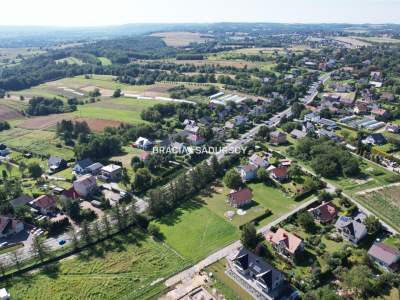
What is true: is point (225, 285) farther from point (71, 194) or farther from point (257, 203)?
point (71, 194)

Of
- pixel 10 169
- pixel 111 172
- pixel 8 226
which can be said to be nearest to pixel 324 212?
pixel 111 172

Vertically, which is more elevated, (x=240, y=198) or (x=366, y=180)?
(x=240, y=198)

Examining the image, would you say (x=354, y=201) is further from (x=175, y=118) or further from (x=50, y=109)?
(x=50, y=109)

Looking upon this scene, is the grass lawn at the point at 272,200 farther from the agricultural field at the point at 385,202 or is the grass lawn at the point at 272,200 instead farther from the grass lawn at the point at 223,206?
the agricultural field at the point at 385,202

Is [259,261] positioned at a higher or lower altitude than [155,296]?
higher

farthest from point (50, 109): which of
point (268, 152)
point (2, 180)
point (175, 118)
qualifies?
point (268, 152)
